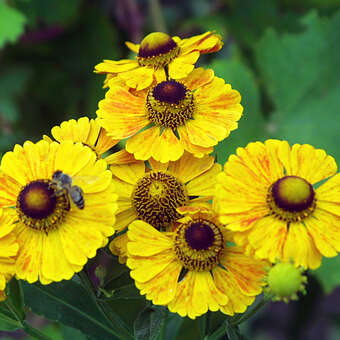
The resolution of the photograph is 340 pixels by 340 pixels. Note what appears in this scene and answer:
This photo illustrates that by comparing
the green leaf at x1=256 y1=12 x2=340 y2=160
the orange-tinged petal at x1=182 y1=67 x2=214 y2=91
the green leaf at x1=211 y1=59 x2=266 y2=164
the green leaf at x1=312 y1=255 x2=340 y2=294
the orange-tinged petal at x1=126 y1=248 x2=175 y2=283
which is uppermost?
the green leaf at x1=256 y1=12 x2=340 y2=160

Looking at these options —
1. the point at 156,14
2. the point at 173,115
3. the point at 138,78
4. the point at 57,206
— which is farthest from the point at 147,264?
the point at 156,14

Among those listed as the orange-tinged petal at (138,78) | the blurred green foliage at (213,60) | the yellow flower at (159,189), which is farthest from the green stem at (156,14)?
the yellow flower at (159,189)

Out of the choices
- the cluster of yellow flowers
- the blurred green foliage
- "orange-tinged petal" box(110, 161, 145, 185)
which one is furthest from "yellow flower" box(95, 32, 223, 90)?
the blurred green foliage

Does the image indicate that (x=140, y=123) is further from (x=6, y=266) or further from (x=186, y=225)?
(x=6, y=266)

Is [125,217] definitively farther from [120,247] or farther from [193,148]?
[193,148]

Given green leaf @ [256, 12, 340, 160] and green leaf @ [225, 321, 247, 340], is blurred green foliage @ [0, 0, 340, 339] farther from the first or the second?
green leaf @ [225, 321, 247, 340]

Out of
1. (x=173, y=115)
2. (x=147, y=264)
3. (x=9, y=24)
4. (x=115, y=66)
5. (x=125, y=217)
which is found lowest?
(x=147, y=264)
